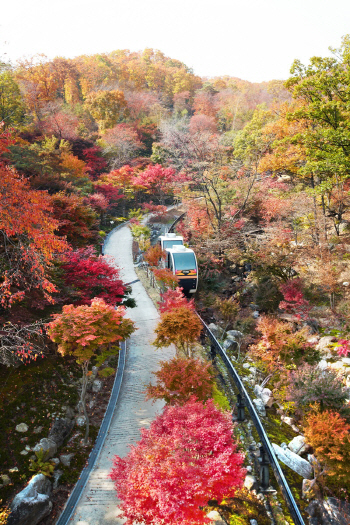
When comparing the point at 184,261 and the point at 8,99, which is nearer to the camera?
the point at 184,261

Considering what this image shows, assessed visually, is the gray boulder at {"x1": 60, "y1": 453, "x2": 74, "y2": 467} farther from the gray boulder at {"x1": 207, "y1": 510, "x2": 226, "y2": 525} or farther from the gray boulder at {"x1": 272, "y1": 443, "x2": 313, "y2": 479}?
the gray boulder at {"x1": 272, "y1": 443, "x2": 313, "y2": 479}

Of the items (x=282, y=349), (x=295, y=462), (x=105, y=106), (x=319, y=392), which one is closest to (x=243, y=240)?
(x=282, y=349)

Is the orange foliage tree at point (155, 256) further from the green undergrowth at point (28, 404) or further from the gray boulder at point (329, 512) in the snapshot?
the gray boulder at point (329, 512)

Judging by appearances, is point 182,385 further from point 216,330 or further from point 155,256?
point 155,256

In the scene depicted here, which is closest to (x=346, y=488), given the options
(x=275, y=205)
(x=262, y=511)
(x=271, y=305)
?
(x=262, y=511)

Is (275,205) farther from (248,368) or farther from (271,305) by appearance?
(248,368)

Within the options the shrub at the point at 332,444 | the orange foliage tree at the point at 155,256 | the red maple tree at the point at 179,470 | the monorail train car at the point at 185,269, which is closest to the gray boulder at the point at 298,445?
the shrub at the point at 332,444

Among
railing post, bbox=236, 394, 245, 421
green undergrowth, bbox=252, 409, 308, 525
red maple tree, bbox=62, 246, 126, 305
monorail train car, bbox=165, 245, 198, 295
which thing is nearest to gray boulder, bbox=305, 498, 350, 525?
green undergrowth, bbox=252, 409, 308, 525
